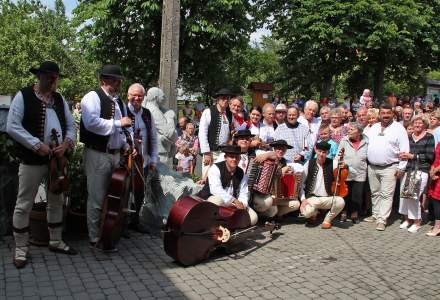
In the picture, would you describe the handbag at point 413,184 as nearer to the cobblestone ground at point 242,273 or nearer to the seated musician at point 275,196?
the cobblestone ground at point 242,273

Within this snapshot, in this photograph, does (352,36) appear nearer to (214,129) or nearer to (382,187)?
(382,187)

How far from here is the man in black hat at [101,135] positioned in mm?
5074

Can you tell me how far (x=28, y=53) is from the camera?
104 ft

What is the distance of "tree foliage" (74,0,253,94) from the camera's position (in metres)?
15.0

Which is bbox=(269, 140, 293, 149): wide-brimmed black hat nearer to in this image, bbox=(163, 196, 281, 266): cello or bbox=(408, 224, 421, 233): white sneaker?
bbox=(163, 196, 281, 266): cello

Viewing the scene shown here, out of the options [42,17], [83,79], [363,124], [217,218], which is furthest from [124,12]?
[42,17]

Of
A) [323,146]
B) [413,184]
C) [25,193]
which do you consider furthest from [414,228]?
[25,193]

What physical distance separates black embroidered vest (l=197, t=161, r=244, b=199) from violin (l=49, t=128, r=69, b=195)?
5.63 ft

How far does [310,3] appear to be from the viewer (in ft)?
64.8

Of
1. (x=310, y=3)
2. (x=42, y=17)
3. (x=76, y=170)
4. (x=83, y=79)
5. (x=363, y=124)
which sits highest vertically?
(x=42, y=17)

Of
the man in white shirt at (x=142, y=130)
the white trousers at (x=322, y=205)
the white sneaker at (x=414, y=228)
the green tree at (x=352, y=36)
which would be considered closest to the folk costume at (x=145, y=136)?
the man in white shirt at (x=142, y=130)

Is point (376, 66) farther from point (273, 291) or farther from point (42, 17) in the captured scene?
point (42, 17)

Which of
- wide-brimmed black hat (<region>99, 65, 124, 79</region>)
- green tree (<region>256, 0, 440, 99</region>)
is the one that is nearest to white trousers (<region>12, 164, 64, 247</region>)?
wide-brimmed black hat (<region>99, 65, 124, 79</region>)

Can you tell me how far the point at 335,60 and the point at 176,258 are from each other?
18136 mm
